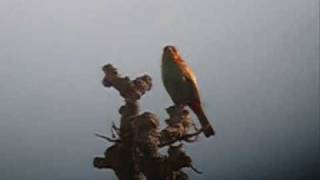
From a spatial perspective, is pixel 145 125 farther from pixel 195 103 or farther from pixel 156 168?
pixel 195 103

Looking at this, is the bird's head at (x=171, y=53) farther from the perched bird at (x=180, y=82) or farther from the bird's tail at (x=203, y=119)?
the bird's tail at (x=203, y=119)

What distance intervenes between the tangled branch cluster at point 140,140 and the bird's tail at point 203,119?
192mm

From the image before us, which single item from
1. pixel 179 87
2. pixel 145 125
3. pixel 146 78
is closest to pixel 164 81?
pixel 179 87

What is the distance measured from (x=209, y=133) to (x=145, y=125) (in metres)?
0.96

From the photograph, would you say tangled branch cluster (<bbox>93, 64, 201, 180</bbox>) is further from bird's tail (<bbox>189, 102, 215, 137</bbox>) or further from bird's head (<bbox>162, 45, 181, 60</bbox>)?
bird's head (<bbox>162, 45, 181, 60</bbox>)

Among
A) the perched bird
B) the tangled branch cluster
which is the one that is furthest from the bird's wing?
the tangled branch cluster

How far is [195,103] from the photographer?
20.0 feet

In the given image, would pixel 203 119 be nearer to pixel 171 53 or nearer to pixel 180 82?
pixel 180 82

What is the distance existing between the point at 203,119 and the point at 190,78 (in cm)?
64

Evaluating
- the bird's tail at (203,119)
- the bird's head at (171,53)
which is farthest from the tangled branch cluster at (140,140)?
the bird's head at (171,53)

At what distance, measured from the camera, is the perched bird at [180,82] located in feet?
19.8

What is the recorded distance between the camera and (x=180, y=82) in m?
6.18

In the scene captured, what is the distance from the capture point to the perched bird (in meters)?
6.04

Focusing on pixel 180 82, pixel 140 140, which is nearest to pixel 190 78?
pixel 180 82
